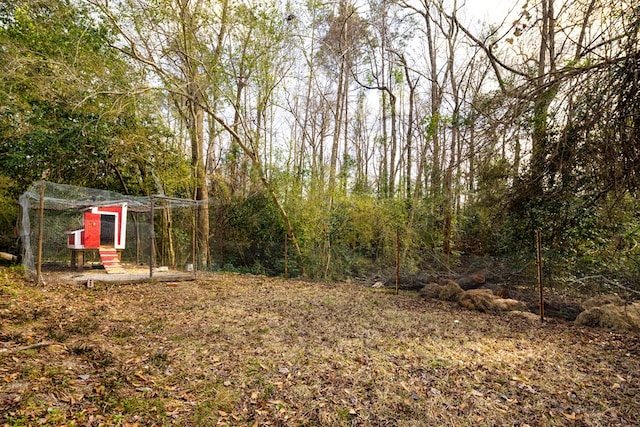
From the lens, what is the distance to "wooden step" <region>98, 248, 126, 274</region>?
7562mm

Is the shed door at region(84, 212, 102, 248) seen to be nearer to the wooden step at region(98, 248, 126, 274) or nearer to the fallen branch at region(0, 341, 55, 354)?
the wooden step at region(98, 248, 126, 274)

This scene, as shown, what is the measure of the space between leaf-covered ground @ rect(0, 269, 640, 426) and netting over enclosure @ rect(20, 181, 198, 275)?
1.97 meters

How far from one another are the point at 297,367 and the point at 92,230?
6448 mm

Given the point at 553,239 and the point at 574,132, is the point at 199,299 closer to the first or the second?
the point at 574,132

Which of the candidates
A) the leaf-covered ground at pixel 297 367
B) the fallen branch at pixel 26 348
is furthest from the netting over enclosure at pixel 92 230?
the fallen branch at pixel 26 348

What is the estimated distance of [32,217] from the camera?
723 centimetres

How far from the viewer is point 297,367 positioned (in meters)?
3.17

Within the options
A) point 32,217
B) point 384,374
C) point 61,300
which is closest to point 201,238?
point 32,217

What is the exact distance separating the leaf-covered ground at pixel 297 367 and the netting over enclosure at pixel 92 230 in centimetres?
197

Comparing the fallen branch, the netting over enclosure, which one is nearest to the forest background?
the netting over enclosure

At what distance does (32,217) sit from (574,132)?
9298 mm

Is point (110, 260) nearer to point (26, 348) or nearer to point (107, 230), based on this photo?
point (107, 230)

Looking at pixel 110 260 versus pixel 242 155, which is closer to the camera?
pixel 110 260

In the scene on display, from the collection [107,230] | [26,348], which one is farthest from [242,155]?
[26,348]
